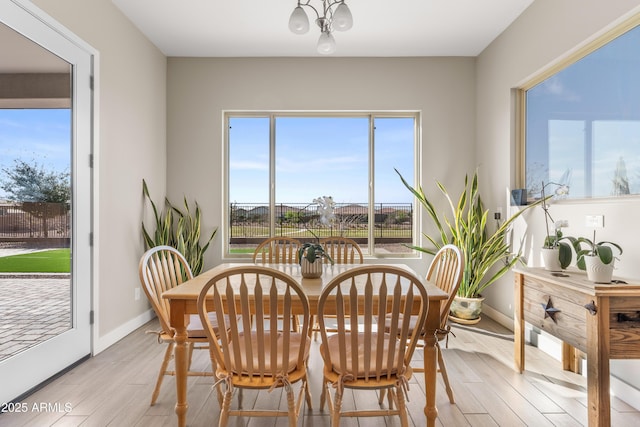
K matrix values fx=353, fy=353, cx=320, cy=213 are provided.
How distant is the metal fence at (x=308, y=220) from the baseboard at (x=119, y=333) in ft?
4.05

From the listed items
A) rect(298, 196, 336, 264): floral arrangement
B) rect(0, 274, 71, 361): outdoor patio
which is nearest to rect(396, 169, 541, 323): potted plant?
rect(298, 196, 336, 264): floral arrangement

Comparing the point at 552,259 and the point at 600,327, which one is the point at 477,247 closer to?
the point at 552,259

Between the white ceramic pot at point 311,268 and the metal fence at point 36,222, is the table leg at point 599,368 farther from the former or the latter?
the metal fence at point 36,222

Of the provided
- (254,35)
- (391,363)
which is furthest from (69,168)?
(391,363)

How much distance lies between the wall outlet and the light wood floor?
107 centimetres

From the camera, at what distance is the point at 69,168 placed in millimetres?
2590

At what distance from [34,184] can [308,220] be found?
2.67 m

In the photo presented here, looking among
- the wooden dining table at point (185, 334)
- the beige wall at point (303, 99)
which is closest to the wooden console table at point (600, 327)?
the wooden dining table at point (185, 334)

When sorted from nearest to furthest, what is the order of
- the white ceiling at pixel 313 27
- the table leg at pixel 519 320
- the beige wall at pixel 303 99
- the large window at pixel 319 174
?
the table leg at pixel 519 320
the white ceiling at pixel 313 27
the beige wall at pixel 303 99
the large window at pixel 319 174

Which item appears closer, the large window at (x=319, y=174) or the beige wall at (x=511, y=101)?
the beige wall at (x=511, y=101)

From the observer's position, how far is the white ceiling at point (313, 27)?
3.09 meters

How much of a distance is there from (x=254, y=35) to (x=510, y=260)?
3.41 metres

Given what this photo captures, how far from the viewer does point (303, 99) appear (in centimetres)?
414

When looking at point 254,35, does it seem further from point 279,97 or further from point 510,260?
point 510,260
